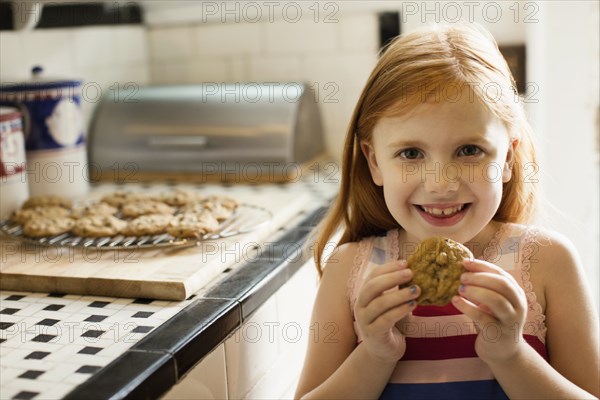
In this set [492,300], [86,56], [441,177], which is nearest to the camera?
[492,300]

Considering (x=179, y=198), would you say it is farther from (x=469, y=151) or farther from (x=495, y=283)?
(x=495, y=283)

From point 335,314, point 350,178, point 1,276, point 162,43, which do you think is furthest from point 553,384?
point 162,43

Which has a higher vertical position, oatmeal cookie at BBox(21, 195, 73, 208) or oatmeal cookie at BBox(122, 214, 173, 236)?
oatmeal cookie at BBox(21, 195, 73, 208)

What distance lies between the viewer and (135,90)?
2.03 metres

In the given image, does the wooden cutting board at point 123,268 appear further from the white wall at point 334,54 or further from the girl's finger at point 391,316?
the white wall at point 334,54

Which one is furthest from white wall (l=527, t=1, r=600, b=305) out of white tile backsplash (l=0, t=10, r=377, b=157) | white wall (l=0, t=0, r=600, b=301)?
white tile backsplash (l=0, t=10, r=377, b=157)

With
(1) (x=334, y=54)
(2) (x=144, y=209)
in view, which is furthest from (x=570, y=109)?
(2) (x=144, y=209)

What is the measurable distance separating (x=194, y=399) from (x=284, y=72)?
4.45ft

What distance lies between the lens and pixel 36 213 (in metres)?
1.47

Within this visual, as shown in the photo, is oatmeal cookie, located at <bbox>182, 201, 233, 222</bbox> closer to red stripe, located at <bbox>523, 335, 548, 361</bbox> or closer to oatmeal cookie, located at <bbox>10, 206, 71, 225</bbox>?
oatmeal cookie, located at <bbox>10, 206, 71, 225</bbox>

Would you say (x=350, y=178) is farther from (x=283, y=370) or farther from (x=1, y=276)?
(x=1, y=276)

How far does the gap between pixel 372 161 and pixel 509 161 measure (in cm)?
21

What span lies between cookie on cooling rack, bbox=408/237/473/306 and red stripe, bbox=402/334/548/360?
16 centimetres

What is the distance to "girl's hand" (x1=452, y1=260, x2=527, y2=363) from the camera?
2.96 feet
